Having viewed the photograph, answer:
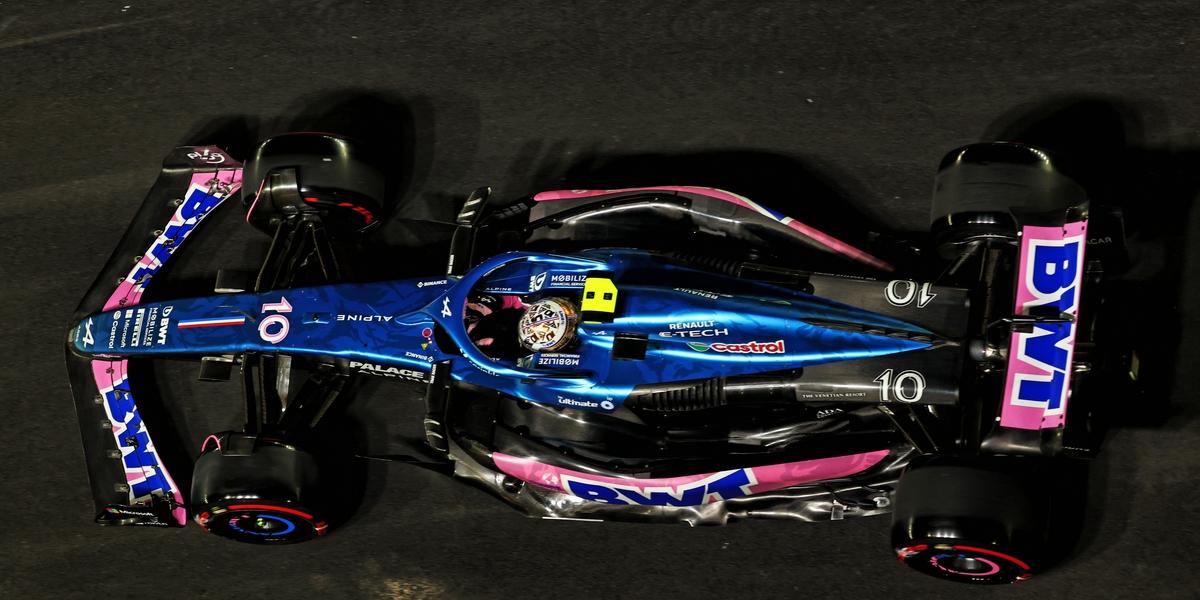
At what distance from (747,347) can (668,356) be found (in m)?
0.38

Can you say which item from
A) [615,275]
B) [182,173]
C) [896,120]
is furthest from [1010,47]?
[182,173]

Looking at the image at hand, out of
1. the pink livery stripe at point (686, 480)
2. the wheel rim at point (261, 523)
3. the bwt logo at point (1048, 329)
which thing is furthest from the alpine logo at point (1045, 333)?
the wheel rim at point (261, 523)

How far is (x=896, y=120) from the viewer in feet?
23.9

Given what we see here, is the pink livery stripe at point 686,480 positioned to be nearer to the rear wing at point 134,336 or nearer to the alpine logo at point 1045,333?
the alpine logo at point 1045,333

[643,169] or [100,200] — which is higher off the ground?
[643,169]

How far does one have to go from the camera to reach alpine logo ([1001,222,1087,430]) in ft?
17.4

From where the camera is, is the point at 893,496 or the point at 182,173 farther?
the point at 182,173

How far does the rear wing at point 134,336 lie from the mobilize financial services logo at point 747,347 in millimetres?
3067

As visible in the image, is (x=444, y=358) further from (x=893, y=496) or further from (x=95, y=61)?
(x=95, y=61)

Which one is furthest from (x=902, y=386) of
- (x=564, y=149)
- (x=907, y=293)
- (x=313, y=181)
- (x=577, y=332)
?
(x=313, y=181)

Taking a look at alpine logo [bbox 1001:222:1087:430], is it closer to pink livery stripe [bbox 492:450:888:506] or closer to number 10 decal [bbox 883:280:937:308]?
number 10 decal [bbox 883:280:937:308]

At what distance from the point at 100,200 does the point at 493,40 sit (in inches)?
106

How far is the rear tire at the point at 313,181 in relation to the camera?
6.95 m

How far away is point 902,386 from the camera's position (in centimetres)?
577
